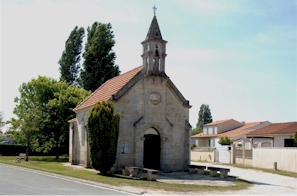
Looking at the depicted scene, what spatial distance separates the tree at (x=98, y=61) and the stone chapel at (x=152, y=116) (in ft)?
87.2

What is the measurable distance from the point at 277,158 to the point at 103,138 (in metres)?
16.8

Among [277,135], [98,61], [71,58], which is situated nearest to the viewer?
[277,135]

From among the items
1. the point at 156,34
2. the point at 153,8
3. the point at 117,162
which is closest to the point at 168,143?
the point at 117,162

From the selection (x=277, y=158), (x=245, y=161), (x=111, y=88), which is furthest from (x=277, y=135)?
(x=111, y=88)

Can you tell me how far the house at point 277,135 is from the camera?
1501 inches

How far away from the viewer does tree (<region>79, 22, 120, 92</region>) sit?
179 ft

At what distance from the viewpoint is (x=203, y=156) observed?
46.7 meters

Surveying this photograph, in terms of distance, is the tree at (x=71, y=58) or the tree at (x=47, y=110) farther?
the tree at (x=71, y=58)

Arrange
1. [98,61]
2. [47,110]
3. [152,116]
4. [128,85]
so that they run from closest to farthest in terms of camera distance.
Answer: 1. [128,85]
2. [152,116]
3. [47,110]
4. [98,61]

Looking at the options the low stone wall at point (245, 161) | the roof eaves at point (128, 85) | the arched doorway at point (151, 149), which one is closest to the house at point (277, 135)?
the low stone wall at point (245, 161)

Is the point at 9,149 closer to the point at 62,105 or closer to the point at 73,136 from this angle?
the point at 62,105

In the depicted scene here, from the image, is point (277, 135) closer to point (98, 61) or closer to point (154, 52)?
point (154, 52)

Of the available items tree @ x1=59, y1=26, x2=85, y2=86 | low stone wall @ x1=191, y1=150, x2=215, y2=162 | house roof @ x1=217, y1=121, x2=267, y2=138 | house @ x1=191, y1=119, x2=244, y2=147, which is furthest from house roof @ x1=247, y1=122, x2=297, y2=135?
tree @ x1=59, y1=26, x2=85, y2=86

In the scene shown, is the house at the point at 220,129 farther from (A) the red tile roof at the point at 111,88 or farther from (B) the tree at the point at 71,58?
(A) the red tile roof at the point at 111,88
